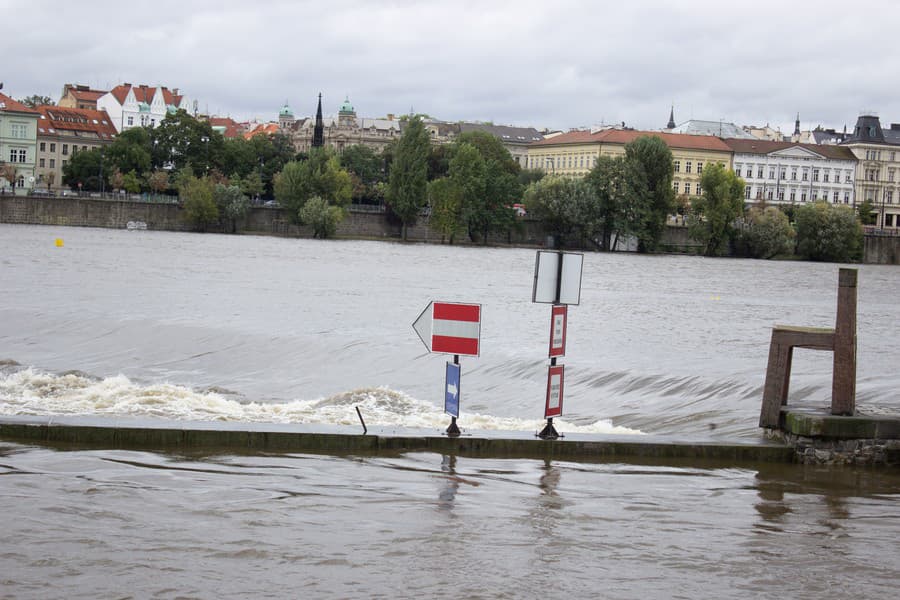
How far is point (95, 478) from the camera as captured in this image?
10625 millimetres

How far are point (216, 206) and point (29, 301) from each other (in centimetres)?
9919

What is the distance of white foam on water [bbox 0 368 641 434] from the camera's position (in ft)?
51.4

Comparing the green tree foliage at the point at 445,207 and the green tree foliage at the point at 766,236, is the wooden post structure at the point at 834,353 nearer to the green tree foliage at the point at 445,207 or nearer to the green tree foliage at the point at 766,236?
the green tree foliage at the point at 766,236

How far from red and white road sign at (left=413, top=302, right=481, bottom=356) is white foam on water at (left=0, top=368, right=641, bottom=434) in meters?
1.64

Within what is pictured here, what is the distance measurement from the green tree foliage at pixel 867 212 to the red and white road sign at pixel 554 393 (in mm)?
174198

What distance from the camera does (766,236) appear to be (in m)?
126

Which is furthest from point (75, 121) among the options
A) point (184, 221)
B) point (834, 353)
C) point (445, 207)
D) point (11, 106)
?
point (834, 353)

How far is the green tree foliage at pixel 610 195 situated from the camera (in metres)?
126

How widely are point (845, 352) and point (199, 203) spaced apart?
4962 inches

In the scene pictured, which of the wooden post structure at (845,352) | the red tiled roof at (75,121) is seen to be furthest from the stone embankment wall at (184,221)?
A: the wooden post structure at (845,352)

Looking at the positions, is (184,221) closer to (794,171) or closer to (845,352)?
(794,171)

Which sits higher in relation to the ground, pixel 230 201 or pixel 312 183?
pixel 312 183

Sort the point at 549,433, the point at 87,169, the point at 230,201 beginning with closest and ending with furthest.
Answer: the point at 549,433 < the point at 230,201 < the point at 87,169

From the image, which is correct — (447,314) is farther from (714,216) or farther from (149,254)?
(714,216)
